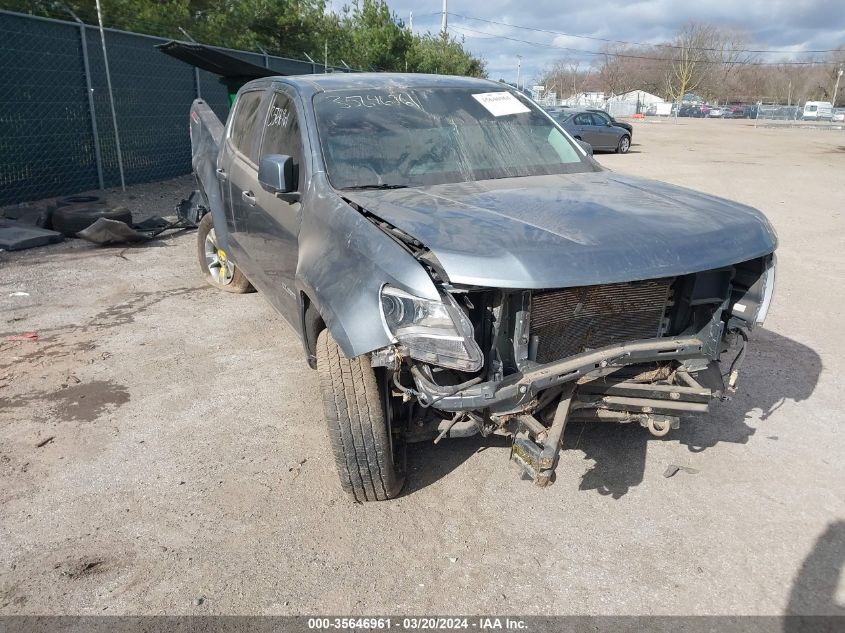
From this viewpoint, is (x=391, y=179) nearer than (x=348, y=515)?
No

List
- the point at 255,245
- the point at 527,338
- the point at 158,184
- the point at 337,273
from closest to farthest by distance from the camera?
the point at 527,338, the point at 337,273, the point at 255,245, the point at 158,184

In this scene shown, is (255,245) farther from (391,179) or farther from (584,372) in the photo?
(584,372)

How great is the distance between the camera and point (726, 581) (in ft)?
8.41

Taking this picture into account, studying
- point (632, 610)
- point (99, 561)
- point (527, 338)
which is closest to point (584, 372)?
point (527, 338)

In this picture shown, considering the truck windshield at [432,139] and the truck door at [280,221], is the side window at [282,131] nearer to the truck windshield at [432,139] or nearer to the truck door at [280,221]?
the truck door at [280,221]

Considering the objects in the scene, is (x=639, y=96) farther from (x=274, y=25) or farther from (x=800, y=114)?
(x=274, y=25)

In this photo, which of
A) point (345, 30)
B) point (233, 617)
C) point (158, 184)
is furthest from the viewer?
point (345, 30)

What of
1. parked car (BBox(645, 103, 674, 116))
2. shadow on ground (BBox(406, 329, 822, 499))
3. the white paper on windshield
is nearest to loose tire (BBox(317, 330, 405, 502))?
shadow on ground (BBox(406, 329, 822, 499))

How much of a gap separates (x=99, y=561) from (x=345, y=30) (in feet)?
68.8

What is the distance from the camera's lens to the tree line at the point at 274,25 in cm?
1170

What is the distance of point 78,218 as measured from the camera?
8016 mm

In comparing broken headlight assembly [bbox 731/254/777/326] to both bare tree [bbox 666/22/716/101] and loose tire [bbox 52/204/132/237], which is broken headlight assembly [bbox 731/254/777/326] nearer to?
loose tire [bbox 52/204/132/237]

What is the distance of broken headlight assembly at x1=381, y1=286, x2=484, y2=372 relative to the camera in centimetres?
234

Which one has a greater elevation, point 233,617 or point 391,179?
point 391,179
